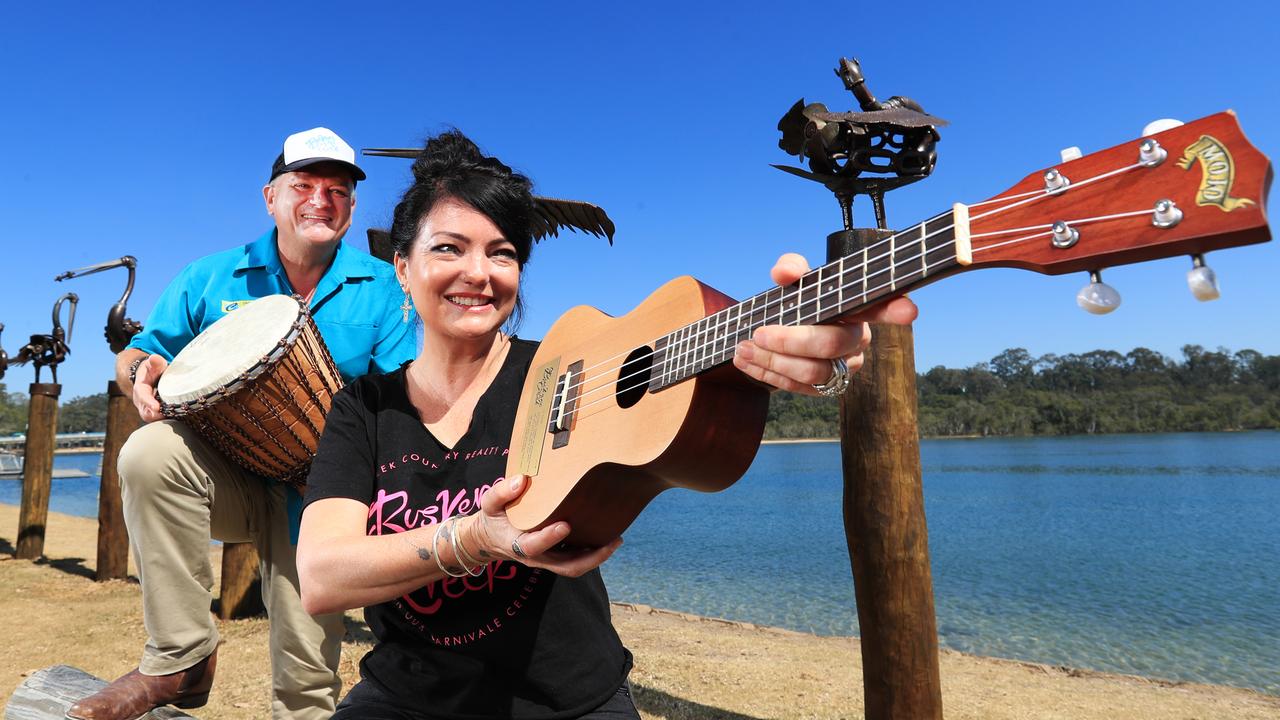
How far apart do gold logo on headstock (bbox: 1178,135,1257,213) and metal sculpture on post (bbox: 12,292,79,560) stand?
36.5 feet

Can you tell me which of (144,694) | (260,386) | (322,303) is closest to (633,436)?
(260,386)

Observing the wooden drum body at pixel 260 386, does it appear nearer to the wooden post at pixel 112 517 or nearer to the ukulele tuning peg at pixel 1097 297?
the ukulele tuning peg at pixel 1097 297

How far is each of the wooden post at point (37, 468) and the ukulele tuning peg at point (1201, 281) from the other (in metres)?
11.3

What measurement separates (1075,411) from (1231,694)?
78.6 metres

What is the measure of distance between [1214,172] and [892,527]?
2.67 m

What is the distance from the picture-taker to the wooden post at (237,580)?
20.6ft

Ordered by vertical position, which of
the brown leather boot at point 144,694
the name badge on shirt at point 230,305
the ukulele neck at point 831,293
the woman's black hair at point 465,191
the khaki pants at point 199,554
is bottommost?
the brown leather boot at point 144,694

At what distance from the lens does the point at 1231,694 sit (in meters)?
5.79

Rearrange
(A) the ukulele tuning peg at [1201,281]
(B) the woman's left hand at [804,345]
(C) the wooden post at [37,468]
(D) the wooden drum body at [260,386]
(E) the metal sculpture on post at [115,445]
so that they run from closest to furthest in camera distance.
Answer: (A) the ukulele tuning peg at [1201,281], (B) the woman's left hand at [804,345], (D) the wooden drum body at [260,386], (E) the metal sculpture on post at [115,445], (C) the wooden post at [37,468]

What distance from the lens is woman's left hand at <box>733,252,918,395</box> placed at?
1.38 m

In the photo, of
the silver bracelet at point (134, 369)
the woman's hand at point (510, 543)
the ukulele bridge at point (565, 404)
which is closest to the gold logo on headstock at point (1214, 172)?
the woman's hand at point (510, 543)

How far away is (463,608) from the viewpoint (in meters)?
1.96

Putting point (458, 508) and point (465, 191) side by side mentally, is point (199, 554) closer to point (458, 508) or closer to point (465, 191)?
point (458, 508)

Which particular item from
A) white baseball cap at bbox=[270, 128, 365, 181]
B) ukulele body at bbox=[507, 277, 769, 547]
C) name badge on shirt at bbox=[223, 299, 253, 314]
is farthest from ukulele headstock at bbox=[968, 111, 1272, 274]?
name badge on shirt at bbox=[223, 299, 253, 314]
